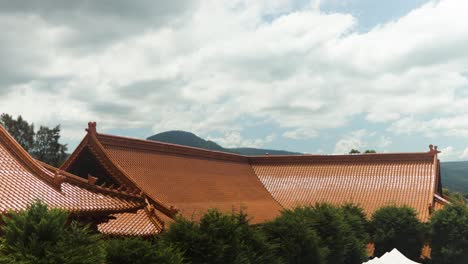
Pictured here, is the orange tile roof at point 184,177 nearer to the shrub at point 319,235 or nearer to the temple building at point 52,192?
the shrub at point 319,235

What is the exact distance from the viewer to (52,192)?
1105 cm

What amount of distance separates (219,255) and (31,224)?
20.5 feet

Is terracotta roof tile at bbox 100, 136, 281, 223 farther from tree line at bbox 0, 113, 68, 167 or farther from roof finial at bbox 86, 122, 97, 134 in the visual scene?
tree line at bbox 0, 113, 68, 167

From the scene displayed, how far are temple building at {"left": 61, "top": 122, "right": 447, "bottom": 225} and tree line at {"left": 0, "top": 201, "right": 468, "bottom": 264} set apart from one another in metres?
1.80

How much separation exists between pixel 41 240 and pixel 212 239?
5.94 meters

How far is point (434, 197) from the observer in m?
28.3

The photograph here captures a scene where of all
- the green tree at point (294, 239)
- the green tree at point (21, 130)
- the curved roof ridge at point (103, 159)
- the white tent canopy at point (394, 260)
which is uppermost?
the green tree at point (21, 130)

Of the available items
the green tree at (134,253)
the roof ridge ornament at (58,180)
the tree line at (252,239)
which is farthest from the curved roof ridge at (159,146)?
the green tree at (134,253)

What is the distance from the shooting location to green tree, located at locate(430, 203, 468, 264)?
80.3 feet

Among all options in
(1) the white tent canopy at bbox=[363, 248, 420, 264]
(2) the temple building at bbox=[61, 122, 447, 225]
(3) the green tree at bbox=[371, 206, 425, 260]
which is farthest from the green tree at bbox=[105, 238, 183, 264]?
(3) the green tree at bbox=[371, 206, 425, 260]

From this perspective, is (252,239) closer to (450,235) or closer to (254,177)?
(450,235)

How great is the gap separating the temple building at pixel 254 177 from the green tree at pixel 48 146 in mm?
27800

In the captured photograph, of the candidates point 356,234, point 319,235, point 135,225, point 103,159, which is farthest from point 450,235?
point 103,159

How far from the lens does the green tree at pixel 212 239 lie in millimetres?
14047
